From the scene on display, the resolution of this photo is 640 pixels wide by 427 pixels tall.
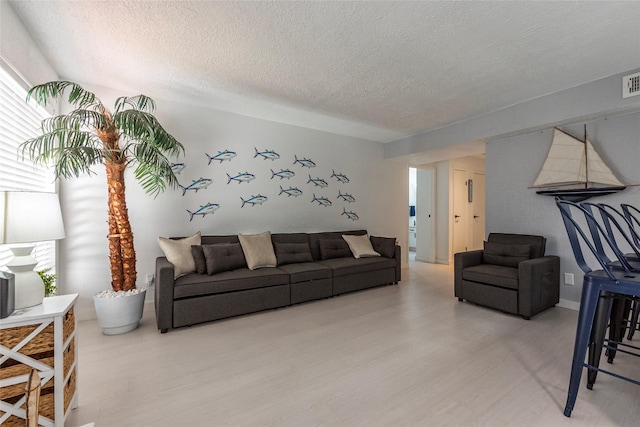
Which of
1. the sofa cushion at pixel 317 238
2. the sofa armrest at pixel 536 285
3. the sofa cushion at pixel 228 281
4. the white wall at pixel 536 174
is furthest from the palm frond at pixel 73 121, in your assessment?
the white wall at pixel 536 174

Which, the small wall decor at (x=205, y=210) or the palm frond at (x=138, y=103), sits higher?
the palm frond at (x=138, y=103)

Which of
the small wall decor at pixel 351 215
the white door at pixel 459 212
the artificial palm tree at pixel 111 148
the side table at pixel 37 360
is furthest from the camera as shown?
the white door at pixel 459 212

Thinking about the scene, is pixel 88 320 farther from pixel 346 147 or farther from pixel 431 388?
pixel 346 147

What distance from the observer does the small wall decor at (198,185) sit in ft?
11.7

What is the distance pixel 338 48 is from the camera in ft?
7.84

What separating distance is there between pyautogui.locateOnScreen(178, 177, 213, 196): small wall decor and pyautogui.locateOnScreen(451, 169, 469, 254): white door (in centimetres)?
512

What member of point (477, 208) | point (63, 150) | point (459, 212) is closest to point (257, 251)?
point (63, 150)

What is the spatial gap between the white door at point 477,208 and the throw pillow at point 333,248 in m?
3.86

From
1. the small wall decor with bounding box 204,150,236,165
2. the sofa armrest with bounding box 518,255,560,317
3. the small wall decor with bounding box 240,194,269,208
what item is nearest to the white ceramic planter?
the small wall decor with bounding box 240,194,269,208

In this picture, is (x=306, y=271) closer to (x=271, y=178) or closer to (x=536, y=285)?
(x=271, y=178)

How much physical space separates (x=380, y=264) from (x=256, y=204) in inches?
82.2

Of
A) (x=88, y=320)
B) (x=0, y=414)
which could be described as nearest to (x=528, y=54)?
(x=0, y=414)

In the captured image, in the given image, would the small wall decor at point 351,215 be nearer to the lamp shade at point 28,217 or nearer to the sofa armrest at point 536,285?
the sofa armrest at point 536,285

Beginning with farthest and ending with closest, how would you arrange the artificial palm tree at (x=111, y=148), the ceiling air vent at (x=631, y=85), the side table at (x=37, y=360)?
the ceiling air vent at (x=631, y=85), the artificial palm tree at (x=111, y=148), the side table at (x=37, y=360)
